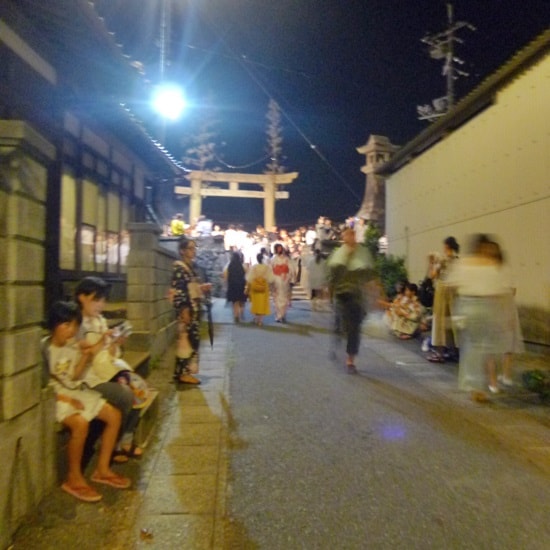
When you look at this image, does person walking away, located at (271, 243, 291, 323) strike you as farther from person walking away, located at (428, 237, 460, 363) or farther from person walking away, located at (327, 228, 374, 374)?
person walking away, located at (327, 228, 374, 374)

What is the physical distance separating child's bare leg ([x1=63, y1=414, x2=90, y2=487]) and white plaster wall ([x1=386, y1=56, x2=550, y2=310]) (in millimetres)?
7293

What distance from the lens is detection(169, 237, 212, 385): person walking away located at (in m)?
7.02

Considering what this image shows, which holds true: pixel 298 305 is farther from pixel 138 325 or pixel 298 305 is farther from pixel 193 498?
pixel 193 498

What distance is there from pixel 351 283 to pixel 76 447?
4744 millimetres

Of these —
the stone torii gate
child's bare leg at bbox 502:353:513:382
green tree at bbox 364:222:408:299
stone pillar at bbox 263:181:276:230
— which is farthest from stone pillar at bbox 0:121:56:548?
stone pillar at bbox 263:181:276:230


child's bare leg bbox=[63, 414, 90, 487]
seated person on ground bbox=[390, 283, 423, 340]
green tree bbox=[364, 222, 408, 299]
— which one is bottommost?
child's bare leg bbox=[63, 414, 90, 487]

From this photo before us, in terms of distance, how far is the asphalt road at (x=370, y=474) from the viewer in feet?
12.0

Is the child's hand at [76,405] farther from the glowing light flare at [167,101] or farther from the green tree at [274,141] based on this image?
the green tree at [274,141]

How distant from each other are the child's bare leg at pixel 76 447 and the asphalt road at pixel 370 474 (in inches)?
41.2

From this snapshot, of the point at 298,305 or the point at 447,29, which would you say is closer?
the point at 298,305

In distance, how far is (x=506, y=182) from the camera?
403 inches

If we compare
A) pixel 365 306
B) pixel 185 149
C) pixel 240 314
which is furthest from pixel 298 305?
pixel 185 149

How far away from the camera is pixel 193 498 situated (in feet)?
13.4

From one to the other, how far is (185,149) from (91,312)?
3443cm
